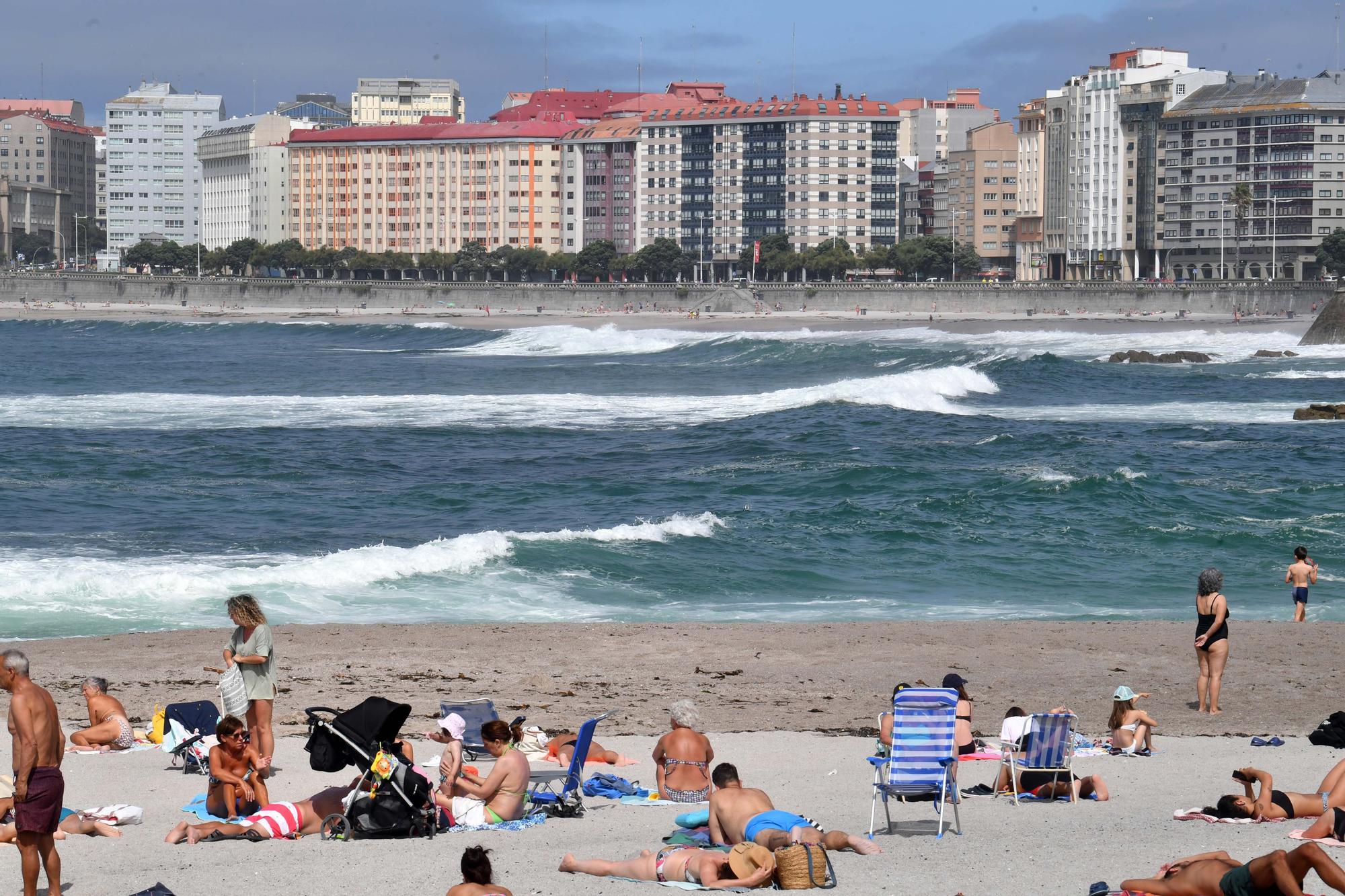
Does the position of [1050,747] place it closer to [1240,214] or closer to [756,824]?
[756,824]

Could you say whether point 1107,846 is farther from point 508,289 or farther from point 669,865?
point 508,289

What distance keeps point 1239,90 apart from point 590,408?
98.9 metres

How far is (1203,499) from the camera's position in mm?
25922

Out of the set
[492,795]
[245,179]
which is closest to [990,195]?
[245,179]

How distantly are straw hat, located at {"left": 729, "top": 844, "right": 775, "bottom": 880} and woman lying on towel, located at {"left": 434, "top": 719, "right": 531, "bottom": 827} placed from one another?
1.52 metres

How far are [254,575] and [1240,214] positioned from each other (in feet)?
383

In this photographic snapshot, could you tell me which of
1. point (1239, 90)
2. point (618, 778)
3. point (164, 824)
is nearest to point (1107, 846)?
point (618, 778)

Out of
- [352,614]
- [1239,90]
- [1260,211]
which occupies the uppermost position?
[1239,90]

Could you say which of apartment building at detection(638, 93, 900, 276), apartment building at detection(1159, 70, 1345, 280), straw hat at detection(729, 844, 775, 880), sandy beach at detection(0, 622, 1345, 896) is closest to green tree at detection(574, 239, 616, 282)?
apartment building at detection(638, 93, 900, 276)

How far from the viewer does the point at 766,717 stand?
40.5 feet

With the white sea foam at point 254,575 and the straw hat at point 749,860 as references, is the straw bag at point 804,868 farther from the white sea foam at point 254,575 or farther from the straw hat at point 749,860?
the white sea foam at point 254,575

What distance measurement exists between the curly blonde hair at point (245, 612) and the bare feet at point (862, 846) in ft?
11.6

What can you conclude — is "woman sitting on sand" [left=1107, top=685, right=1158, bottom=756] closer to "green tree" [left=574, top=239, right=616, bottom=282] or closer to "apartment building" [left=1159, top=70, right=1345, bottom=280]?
"apartment building" [left=1159, top=70, right=1345, bottom=280]

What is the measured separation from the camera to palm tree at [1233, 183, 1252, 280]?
125m
